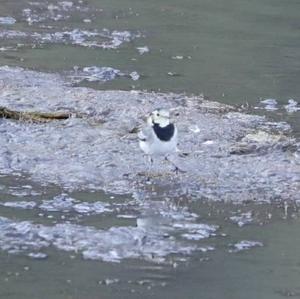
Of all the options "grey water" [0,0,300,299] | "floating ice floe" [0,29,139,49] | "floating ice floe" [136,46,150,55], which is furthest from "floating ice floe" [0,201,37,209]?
"floating ice floe" [0,29,139,49]

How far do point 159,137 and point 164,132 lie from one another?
7 cm

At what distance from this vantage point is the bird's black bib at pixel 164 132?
26.2 ft

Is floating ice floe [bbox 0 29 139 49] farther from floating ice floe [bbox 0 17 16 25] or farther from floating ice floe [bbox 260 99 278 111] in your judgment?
floating ice floe [bbox 260 99 278 111]

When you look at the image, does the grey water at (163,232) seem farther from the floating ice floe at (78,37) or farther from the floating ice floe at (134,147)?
the floating ice floe at (78,37)

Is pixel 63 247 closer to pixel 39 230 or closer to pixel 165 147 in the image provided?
pixel 39 230

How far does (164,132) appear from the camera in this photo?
802cm

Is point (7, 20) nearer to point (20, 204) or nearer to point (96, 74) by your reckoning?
point (96, 74)

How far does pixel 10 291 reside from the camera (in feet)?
19.4

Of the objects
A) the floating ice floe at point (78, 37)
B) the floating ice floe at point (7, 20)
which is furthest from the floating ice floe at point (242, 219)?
the floating ice floe at point (7, 20)

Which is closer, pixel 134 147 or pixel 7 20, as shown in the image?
pixel 134 147

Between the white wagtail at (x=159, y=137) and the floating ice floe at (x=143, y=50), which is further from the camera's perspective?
the floating ice floe at (x=143, y=50)

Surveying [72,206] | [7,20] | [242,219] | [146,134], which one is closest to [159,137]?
[146,134]

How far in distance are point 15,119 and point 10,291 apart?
399 centimetres

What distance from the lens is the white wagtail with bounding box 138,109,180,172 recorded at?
799 cm
